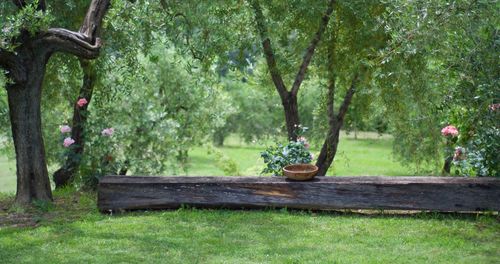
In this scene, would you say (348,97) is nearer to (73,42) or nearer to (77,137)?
(77,137)

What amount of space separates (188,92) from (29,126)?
288 inches

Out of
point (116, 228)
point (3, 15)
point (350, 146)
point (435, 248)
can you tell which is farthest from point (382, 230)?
point (350, 146)

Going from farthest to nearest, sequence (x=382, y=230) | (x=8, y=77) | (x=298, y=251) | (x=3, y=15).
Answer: (x=3, y=15)
(x=8, y=77)
(x=382, y=230)
(x=298, y=251)

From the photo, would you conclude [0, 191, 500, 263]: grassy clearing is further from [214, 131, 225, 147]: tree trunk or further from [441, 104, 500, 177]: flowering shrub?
[214, 131, 225, 147]: tree trunk

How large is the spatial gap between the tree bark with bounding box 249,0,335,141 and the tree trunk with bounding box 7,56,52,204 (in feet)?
10.7

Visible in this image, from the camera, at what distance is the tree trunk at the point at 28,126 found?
880 cm

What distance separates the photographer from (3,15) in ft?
30.7

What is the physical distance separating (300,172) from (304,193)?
27 centimetres

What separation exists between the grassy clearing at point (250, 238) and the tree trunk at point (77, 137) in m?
2.41

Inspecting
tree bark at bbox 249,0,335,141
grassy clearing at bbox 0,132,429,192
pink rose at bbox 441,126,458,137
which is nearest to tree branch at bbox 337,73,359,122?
tree bark at bbox 249,0,335,141

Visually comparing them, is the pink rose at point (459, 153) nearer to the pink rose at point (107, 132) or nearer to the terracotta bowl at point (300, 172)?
the terracotta bowl at point (300, 172)

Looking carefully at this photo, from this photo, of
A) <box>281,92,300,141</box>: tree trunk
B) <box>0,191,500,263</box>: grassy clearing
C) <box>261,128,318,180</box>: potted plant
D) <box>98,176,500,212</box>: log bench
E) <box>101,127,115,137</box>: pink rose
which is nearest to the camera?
<box>0,191,500,263</box>: grassy clearing

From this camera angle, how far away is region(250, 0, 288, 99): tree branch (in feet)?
33.5

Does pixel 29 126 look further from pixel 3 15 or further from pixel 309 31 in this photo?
pixel 309 31
